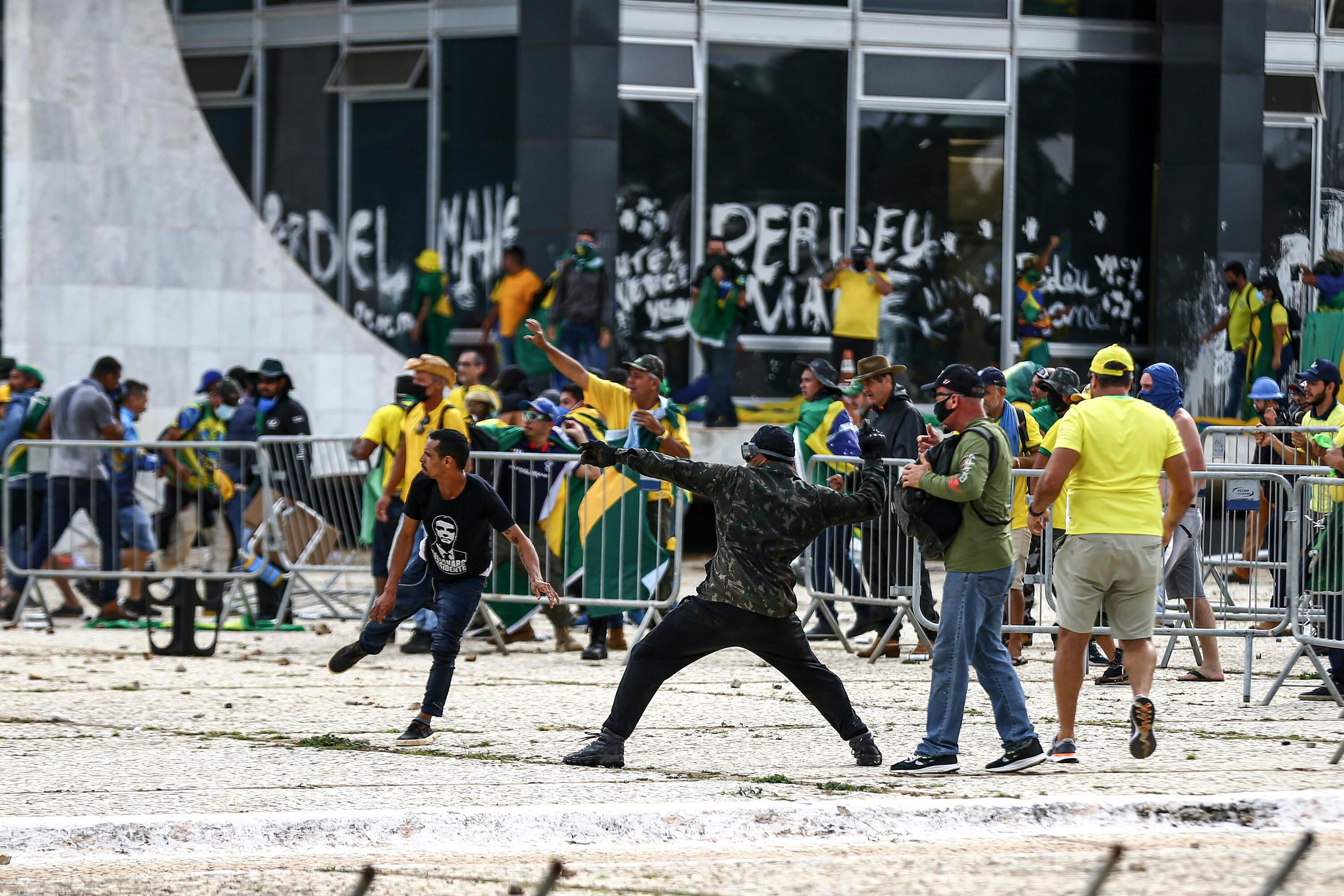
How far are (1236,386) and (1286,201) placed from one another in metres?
2.33

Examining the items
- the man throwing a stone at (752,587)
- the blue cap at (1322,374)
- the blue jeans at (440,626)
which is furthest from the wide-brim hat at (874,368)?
the man throwing a stone at (752,587)

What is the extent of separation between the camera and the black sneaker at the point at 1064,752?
7.64 m

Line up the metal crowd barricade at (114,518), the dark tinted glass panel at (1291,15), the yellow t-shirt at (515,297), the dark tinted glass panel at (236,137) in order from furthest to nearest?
the dark tinted glass panel at (236,137) → the dark tinted glass panel at (1291,15) → the yellow t-shirt at (515,297) → the metal crowd barricade at (114,518)

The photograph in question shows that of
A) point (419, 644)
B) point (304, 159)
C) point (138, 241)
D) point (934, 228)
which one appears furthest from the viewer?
point (304, 159)

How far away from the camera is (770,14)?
19.5m

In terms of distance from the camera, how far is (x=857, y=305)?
18375 mm

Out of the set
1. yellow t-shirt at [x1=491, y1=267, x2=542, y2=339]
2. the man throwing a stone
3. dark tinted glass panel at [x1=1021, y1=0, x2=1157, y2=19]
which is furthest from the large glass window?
the man throwing a stone

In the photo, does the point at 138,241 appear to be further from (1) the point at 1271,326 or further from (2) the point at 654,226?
(1) the point at 1271,326

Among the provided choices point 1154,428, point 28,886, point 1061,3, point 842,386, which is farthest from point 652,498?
point 1061,3

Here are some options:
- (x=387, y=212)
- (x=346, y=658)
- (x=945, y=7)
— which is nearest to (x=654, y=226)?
(x=387, y=212)

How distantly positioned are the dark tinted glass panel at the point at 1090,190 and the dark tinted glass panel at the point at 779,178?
2234 mm

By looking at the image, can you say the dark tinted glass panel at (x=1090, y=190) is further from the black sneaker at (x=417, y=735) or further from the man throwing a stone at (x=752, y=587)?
the black sneaker at (x=417, y=735)

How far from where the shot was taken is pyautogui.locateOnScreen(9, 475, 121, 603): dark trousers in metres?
13.6

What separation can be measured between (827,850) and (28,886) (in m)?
2.72
